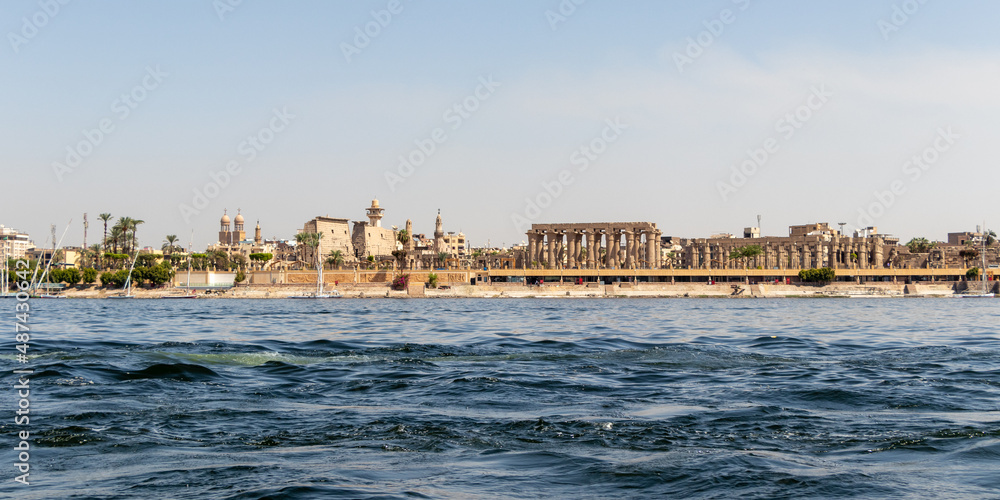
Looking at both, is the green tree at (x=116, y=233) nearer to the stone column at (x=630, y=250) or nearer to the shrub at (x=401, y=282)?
the shrub at (x=401, y=282)

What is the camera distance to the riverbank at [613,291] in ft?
405

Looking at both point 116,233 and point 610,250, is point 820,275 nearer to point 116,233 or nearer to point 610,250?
point 610,250

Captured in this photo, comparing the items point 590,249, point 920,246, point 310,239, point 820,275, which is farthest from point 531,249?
point 920,246

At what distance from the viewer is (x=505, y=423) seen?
1372 centimetres

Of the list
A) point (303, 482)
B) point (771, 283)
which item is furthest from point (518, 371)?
point (771, 283)

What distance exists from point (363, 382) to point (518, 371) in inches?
157

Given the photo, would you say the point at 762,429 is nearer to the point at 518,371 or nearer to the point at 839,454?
the point at 839,454

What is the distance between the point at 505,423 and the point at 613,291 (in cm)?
11242

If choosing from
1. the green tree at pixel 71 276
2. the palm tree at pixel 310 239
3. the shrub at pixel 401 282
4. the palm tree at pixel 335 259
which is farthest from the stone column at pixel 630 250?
the green tree at pixel 71 276

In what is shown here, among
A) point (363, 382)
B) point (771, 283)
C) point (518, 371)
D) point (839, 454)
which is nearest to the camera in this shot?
point (839, 454)

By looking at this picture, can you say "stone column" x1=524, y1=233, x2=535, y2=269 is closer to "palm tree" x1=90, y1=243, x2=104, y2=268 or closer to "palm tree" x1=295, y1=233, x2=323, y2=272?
"palm tree" x1=295, y1=233, x2=323, y2=272

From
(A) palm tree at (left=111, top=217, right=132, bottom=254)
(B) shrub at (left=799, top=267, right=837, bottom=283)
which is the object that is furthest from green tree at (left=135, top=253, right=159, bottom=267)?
(B) shrub at (left=799, top=267, right=837, bottom=283)

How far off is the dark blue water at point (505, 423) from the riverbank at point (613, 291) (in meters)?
97.9

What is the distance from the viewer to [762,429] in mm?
13164
